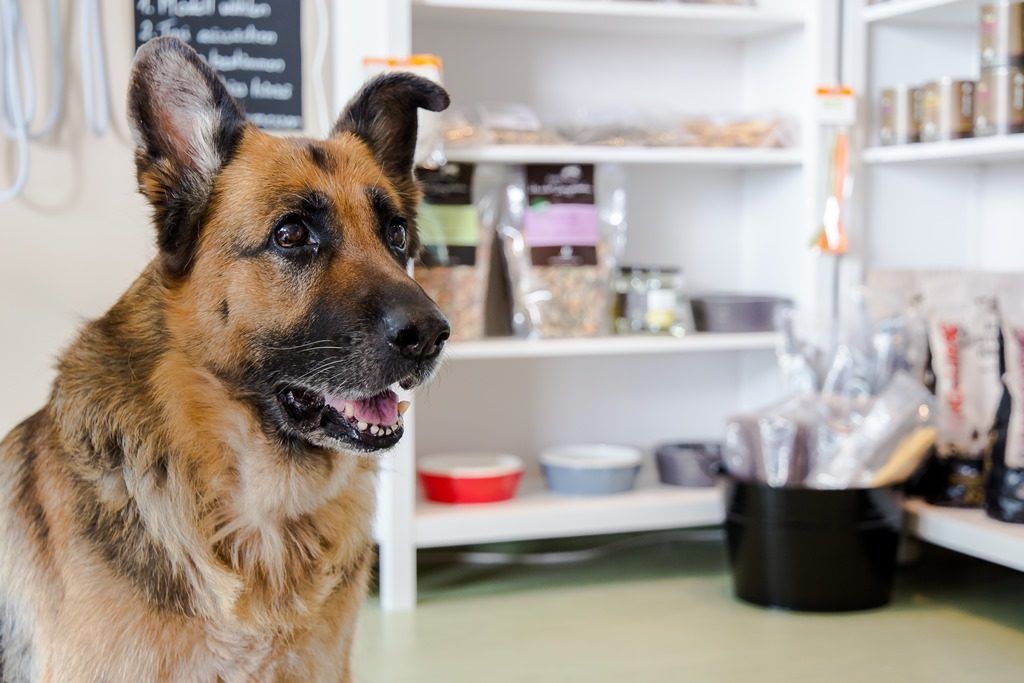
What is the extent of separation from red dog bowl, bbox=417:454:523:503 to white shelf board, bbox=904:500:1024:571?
2.71 ft

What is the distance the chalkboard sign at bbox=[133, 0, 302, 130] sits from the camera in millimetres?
2439

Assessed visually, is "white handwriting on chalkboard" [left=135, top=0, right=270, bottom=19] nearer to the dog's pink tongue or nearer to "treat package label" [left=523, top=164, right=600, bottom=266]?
"treat package label" [left=523, top=164, right=600, bottom=266]

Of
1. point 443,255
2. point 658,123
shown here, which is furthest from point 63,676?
point 658,123

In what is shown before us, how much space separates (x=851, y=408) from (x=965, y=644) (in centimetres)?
52

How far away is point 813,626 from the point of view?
2250mm

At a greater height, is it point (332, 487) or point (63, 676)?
point (332, 487)

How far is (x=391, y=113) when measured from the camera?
159 centimetres

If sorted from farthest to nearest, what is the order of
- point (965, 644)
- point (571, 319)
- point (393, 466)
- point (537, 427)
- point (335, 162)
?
point (537, 427) < point (571, 319) < point (393, 466) < point (965, 644) < point (335, 162)

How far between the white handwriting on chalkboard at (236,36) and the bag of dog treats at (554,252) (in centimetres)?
60

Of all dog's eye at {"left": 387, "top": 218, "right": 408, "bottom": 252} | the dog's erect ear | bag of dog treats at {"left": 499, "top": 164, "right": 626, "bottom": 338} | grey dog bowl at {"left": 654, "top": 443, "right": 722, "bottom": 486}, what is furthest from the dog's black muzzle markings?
grey dog bowl at {"left": 654, "top": 443, "right": 722, "bottom": 486}

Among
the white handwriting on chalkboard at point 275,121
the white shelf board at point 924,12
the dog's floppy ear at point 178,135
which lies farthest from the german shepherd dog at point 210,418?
the white shelf board at point 924,12

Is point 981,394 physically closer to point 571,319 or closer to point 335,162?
point 571,319

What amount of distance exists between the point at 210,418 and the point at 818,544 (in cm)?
132

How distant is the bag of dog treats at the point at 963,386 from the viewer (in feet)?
7.88
